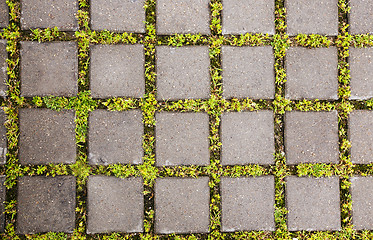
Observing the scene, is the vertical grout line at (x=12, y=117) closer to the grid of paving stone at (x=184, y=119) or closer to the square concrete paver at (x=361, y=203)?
the grid of paving stone at (x=184, y=119)

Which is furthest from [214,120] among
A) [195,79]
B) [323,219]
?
[323,219]

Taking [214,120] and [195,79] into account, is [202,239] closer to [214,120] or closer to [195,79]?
[214,120]

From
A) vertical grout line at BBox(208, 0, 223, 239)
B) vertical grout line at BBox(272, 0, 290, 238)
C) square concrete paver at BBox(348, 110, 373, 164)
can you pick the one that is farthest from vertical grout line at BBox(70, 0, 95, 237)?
square concrete paver at BBox(348, 110, 373, 164)

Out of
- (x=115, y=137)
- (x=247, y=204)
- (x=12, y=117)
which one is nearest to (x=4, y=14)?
(x=12, y=117)

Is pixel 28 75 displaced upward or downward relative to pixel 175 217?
upward

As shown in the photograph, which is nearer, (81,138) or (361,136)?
(81,138)

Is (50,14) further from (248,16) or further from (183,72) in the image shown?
(248,16)

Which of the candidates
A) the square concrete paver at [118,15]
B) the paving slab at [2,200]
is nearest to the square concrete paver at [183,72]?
the square concrete paver at [118,15]
